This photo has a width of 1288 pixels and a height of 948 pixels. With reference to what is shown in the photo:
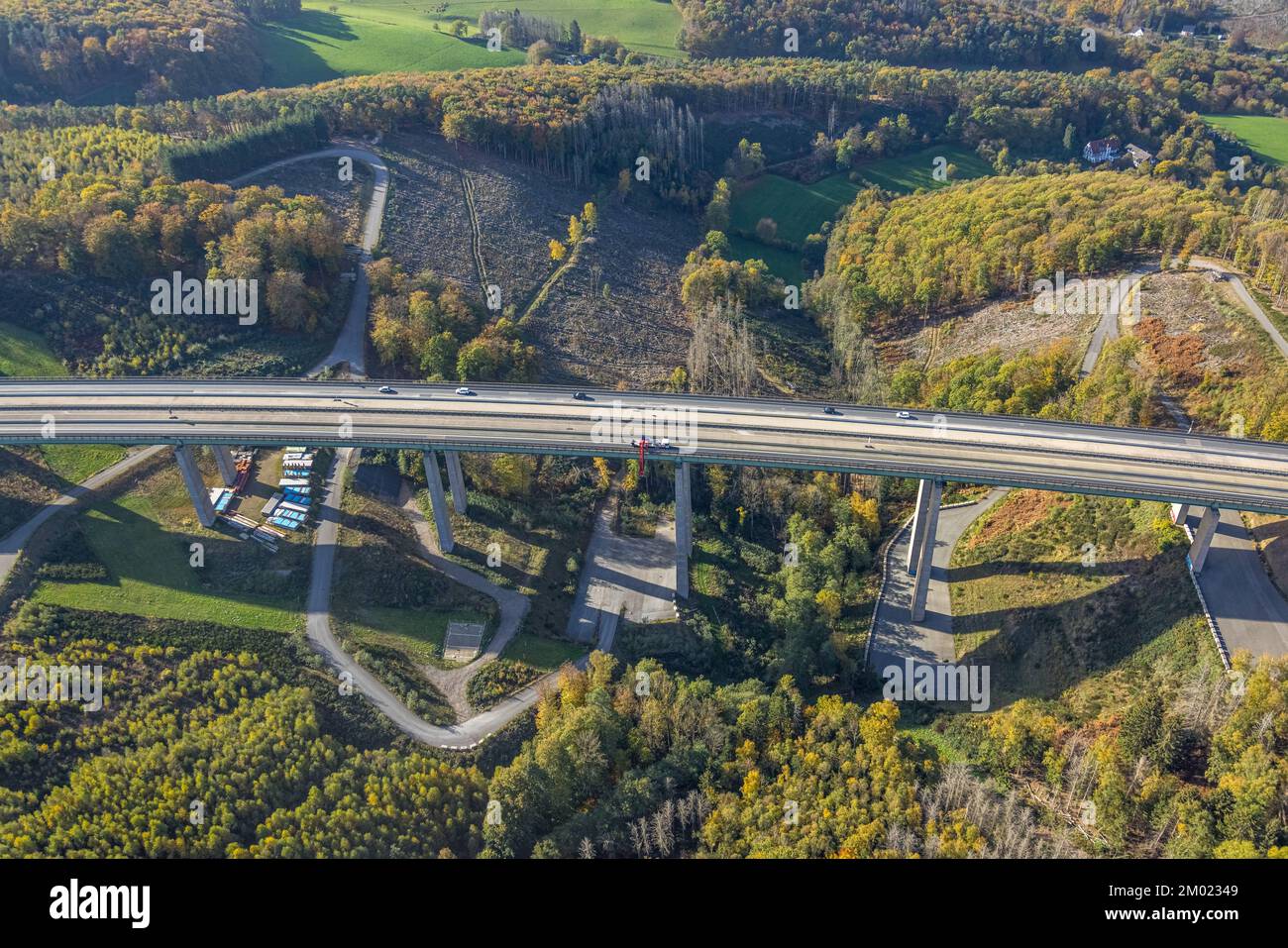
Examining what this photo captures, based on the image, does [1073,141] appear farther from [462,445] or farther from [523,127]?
[462,445]

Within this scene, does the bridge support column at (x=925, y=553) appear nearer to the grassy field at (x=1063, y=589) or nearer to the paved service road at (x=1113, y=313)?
the grassy field at (x=1063, y=589)

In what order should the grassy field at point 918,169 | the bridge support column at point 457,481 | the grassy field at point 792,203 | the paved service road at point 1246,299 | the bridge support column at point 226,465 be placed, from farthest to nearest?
the grassy field at point 918,169 < the grassy field at point 792,203 < the paved service road at point 1246,299 < the bridge support column at point 226,465 < the bridge support column at point 457,481

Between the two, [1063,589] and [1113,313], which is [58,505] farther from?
[1113,313]

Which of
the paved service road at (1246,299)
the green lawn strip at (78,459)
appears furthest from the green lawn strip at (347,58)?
the paved service road at (1246,299)

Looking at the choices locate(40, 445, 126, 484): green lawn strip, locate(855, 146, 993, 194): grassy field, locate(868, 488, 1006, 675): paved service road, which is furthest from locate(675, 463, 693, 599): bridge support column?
locate(855, 146, 993, 194): grassy field

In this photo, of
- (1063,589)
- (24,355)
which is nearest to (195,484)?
(24,355)

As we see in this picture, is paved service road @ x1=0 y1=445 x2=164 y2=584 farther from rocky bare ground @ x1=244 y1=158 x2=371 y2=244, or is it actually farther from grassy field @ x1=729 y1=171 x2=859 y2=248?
grassy field @ x1=729 y1=171 x2=859 y2=248

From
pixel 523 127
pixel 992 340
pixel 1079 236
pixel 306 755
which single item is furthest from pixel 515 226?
pixel 306 755
